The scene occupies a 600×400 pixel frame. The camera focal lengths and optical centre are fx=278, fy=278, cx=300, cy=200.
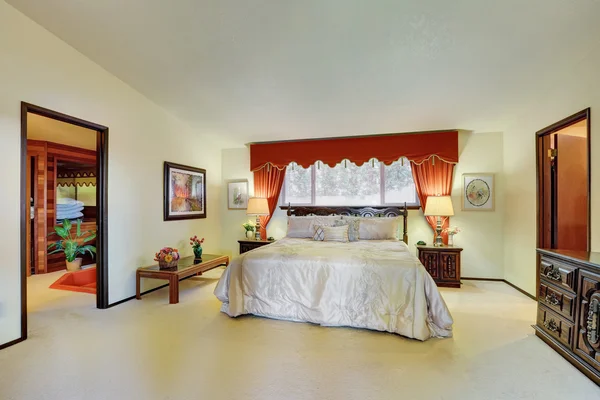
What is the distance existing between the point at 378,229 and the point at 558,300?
7.50 feet

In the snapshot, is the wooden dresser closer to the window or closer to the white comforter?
the white comforter

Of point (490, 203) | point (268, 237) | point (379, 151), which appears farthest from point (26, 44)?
point (490, 203)

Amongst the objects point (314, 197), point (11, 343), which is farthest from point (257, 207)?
point (11, 343)

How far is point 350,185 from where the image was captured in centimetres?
535

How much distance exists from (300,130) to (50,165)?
15.6 ft

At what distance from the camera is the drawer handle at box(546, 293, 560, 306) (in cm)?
241

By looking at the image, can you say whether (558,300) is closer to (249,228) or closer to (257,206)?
(257,206)

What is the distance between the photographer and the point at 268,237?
18.3ft

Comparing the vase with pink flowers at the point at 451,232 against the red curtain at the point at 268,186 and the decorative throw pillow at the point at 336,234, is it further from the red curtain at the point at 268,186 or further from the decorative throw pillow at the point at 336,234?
the red curtain at the point at 268,186

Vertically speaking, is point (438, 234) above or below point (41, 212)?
below

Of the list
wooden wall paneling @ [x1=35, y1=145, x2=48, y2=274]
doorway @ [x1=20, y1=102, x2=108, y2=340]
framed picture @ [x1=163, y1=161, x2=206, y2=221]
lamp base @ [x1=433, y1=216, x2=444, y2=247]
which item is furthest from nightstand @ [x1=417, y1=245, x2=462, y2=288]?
wooden wall paneling @ [x1=35, y1=145, x2=48, y2=274]

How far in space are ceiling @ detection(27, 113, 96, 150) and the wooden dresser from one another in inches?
251

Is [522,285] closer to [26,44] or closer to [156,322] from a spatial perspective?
[156,322]

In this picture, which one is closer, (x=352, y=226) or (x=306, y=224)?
(x=352, y=226)
